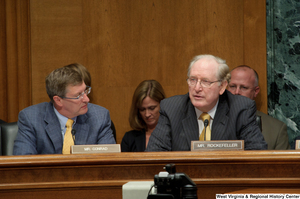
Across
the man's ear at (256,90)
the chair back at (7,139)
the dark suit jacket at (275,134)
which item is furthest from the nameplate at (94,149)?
the man's ear at (256,90)

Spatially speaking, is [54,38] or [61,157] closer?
[61,157]

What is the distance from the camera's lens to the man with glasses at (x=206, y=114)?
2178 mm

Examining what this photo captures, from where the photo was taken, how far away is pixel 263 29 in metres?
3.33

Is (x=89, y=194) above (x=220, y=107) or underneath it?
underneath

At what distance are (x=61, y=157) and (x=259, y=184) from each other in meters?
0.83

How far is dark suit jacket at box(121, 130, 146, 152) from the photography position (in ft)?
9.78

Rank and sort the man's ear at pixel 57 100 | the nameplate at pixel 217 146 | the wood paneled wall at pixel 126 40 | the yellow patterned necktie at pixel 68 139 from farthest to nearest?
1. the wood paneled wall at pixel 126 40
2. the man's ear at pixel 57 100
3. the yellow patterned necktie at pixel 68 139
4. the nameplate at pixel 217 146

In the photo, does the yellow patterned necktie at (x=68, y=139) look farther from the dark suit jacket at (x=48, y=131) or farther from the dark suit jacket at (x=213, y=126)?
the dark suit jacket at (x=213, y=126)

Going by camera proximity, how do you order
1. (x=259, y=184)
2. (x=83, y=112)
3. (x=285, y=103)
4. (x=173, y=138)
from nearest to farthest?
(x=259, y=184) → (x=173, y=138) → (x=83, y=112) → (x=285, y=103)

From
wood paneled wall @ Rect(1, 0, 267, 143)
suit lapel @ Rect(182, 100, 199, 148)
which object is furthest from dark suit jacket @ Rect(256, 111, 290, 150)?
suit lapel @ Rect(182, 100, 199, 148)

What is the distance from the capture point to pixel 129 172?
1.47 meters

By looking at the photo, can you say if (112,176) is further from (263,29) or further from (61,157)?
(263,29)

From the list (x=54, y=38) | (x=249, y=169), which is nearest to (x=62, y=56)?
(x=54, y=38)

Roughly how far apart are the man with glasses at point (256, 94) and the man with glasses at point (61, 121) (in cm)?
134
